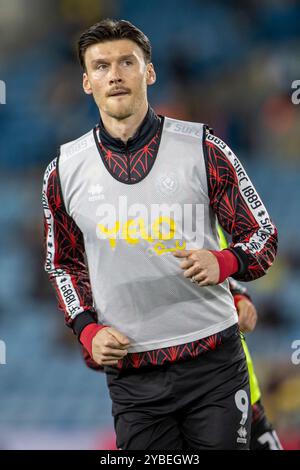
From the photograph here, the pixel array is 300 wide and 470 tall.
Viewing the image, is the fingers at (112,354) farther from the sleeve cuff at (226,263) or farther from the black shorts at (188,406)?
the sleeve cuff at (226,263)

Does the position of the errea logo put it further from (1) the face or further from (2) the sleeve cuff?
(2) the sleeve cuff

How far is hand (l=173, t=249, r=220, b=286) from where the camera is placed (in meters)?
1.94

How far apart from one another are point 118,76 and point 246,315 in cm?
84

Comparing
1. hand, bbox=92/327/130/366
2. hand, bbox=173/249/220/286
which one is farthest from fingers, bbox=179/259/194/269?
hand, bbox=92/327/130/366

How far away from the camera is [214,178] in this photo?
2.14 m

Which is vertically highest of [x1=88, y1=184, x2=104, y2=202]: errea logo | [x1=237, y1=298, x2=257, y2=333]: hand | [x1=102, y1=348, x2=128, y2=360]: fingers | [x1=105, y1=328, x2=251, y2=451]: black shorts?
[x1=88, y1=184, x2=104, y2=202]: errea logo

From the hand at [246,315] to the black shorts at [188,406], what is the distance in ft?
0.77

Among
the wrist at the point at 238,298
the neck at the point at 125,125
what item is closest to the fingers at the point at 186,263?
the neck at the point at 125,125

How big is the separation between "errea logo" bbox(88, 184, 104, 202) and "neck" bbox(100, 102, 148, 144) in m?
0.16

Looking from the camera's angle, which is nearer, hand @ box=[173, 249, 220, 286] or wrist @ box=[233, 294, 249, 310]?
hand @ box=[173, 249, 220, 286]

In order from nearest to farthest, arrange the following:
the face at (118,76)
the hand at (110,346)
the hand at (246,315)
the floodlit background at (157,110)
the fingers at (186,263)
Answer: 1. the fingers at (186,263)
2. the hand at (110,346)
3. the face at (118,76)
4. the hand at (246,315)
5. the floodlit background at (157,110)

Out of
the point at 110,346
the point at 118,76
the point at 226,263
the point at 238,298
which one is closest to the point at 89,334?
the point at 110,346

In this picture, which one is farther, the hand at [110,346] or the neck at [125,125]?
the neck at [125,125]

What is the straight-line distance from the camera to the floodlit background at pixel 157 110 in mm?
5121
